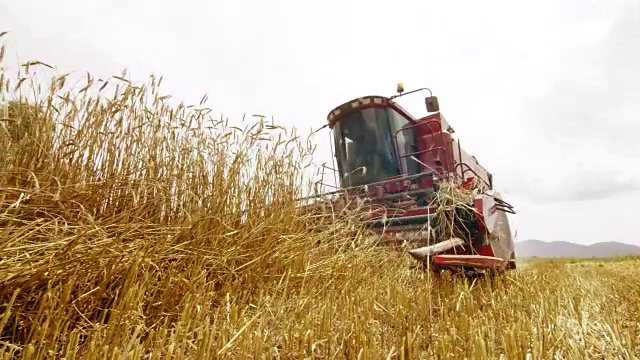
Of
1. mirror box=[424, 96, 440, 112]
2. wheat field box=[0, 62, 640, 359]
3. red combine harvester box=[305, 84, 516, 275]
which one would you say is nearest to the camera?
wheat field box=[0, 62, 640, 359]

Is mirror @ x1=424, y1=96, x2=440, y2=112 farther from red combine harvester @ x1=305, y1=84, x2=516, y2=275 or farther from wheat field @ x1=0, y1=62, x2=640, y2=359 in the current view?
wheat field @ x1=0, y1=62, x2=640, y2=359

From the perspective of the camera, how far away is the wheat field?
130cm

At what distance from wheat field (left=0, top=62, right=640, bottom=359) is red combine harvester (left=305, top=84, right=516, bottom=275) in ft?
1.17

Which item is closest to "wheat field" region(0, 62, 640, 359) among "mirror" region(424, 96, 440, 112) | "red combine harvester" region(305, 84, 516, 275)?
"red combine harvester" region(305, 84, 516, 275)

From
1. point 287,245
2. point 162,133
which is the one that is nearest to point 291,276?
point 287,245

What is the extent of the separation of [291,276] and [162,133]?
1192 millimetres

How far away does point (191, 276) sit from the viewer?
1.87 m

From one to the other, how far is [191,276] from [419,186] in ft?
11.0

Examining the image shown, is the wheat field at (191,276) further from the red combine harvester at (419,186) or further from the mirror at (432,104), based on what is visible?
the mirror at (432,104)

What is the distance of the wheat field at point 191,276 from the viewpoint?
130 cm

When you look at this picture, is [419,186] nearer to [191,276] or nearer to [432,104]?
[432,104]

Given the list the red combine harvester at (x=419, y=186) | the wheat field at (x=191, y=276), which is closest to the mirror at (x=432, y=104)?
the red combine harvester at (x=419, y=186)

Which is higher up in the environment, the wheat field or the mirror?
the mirror

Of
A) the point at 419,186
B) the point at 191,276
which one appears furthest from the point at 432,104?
the point at 191,276
